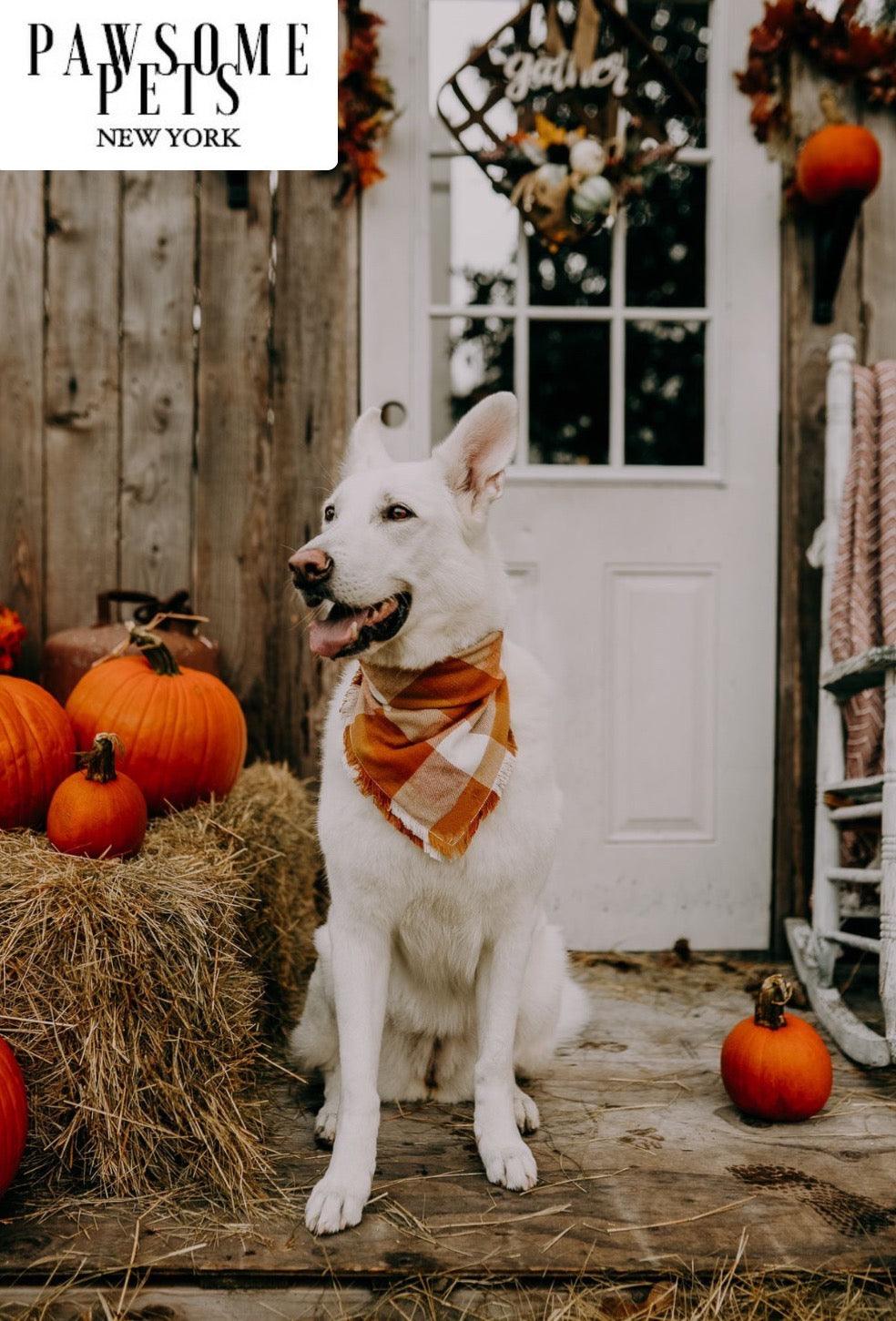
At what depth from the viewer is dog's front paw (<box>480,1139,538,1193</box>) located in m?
1.71

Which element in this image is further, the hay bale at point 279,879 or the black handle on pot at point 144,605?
the black handle on pot at point 144,605

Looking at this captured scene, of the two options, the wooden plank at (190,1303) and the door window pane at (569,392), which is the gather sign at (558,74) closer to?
the door window pane at (569,392)

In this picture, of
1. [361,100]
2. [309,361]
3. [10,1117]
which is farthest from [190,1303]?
[361,100]

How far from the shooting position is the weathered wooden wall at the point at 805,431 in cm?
317

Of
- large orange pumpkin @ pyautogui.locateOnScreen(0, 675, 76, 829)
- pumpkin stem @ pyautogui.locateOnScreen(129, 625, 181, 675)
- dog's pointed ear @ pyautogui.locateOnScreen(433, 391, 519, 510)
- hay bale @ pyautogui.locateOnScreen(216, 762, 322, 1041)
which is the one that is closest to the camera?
dog's pointed ear @ pyautogui.locateOnScreen(433, 391, 519, 510)

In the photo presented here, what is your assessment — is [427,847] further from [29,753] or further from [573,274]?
[573,274]

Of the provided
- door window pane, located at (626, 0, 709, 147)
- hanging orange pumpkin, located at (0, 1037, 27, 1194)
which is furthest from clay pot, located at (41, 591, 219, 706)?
door window pane, located at (626, 0, 709, 147)

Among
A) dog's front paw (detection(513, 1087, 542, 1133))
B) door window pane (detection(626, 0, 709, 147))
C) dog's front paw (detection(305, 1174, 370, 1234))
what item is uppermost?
door window pane (detection(626, 0, 709, 147))

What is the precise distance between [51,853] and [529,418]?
2.09 metres

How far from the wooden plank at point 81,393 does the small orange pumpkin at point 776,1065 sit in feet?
7.47

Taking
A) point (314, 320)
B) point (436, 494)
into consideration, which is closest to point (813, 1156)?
point (436, 494)

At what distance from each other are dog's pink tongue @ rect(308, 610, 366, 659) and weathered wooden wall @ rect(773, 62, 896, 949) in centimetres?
191

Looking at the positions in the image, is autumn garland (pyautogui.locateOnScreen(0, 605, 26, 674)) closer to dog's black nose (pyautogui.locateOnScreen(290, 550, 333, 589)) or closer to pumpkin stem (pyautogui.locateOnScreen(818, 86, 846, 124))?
dog's black nose (pyautogui.locateOnScreen(290, 550, 333, 589))

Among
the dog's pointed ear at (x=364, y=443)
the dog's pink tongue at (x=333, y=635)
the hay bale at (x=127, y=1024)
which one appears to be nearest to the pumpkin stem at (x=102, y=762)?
the hay bale at (x=127, y=1024)
